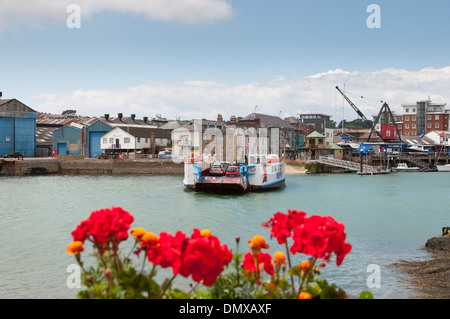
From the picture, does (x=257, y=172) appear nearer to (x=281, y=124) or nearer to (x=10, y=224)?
(x=10, y=224)

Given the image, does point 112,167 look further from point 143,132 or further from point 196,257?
point 196,257

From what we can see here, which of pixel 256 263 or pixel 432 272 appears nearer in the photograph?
pixel 256 263

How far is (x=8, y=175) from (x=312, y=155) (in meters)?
58.9

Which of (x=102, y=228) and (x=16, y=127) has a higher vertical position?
(x=16, y=127)

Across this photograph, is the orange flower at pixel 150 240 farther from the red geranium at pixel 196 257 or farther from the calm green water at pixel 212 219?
the calm green water at pixel 212 219

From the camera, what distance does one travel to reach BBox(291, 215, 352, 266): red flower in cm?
463

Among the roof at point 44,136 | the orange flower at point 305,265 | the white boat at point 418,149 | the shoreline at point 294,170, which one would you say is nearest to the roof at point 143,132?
the roof at point 44,136

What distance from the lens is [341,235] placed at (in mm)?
4664

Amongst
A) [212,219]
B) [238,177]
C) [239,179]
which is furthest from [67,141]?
[212,219]

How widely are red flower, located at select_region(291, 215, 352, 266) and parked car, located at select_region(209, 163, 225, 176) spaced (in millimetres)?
37949

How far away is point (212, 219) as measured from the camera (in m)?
26.7

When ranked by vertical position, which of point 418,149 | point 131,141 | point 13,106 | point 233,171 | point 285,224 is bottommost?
point 233,171

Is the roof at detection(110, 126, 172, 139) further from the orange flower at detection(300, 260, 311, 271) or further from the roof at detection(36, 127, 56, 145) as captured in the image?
the orange flower at detection(300, 260, 311, 271)

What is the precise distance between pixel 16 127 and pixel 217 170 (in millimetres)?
49216
